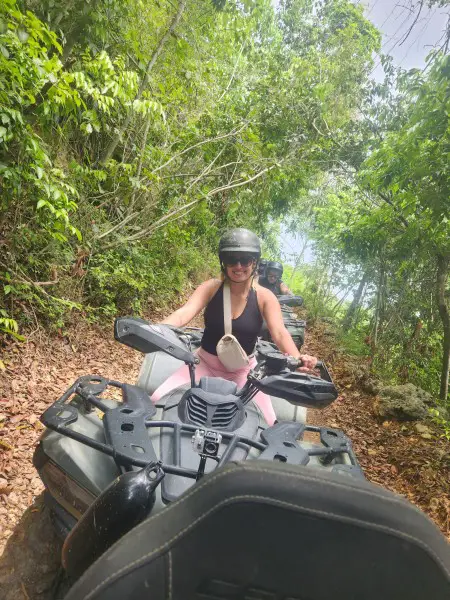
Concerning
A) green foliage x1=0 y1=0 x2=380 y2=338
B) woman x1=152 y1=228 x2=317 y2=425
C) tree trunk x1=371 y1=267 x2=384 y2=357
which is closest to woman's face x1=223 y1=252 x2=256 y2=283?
woman x1=152 y1=228 x2=317 y2=425

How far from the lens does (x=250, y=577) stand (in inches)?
30.3

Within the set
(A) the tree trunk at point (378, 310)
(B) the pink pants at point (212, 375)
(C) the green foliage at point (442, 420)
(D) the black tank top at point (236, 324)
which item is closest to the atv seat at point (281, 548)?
(B) the pink pants at point (212, 375)

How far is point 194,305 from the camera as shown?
10.0 ft

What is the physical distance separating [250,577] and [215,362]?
2.23m

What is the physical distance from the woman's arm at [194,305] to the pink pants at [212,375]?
36 centimetres

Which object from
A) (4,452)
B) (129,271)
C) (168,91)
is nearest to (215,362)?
(4,452)

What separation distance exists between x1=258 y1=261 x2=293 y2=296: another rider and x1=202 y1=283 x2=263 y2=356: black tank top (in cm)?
478

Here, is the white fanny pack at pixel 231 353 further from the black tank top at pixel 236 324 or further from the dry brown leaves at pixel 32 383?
the dry brown leaves at pixel 32 383

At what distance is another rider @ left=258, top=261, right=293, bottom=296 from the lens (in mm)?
7848

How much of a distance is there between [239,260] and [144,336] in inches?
49.1

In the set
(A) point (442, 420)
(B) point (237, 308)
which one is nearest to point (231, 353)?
(B) point (237, 308)

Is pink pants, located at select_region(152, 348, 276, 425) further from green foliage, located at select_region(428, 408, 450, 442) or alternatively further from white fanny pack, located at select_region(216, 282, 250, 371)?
green foliage, located at select_region(428, 408, 450, 442)

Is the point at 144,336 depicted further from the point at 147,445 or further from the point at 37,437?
the point at 37,437

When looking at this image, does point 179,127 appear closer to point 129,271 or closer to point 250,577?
point 129,271
